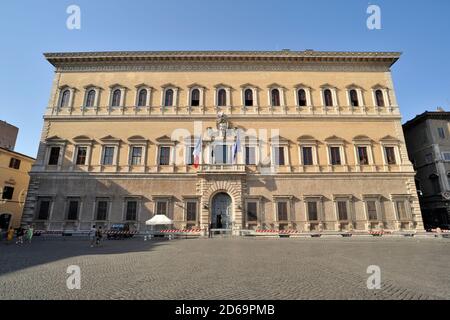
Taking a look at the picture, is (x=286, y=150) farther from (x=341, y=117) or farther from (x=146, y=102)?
(x=146, y=102)

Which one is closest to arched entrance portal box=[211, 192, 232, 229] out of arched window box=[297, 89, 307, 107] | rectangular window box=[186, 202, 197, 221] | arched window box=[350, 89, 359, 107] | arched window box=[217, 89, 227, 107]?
rectangular window box=[186, 202, 197, 221]

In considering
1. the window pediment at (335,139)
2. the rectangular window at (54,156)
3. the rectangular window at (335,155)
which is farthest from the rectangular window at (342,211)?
the rectangular window at (54,156)

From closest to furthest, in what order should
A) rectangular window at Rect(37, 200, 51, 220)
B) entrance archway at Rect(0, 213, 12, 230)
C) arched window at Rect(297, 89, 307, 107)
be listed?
1. rectangular window at Rect(37, 200, 51, 220)
2. arched window at Rect(297, 89, 307, 107)
3. entrance archway at Rect(0, 213, 12, 230)

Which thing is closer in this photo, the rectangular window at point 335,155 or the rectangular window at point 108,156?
the rectangular window at point 108,156

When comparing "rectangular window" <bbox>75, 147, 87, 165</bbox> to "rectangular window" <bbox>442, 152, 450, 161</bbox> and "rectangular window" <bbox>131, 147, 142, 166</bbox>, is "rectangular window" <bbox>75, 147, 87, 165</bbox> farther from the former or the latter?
"rectangular window" <bbox>442, 152, 450, 161</bbox>

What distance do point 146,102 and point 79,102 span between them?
6588mm

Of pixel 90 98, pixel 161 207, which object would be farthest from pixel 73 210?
pixel 90 98

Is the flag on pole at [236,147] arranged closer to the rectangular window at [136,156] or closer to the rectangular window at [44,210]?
the rectangular window at [136,156]

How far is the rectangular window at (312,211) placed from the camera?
20.0 meters

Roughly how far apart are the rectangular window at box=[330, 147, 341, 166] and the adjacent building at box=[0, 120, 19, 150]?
125 feet

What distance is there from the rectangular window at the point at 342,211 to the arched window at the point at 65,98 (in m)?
27.2

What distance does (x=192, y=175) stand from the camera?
68.3 feet

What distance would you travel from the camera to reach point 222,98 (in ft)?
76.5

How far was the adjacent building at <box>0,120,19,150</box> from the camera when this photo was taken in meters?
30.0
